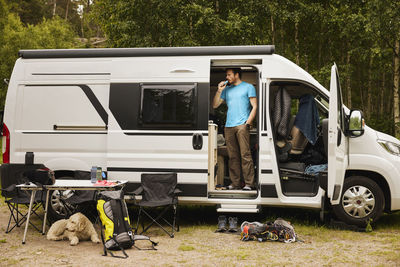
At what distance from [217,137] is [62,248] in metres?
3.03

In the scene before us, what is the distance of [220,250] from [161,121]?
2.05 metres

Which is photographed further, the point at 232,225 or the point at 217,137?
the point at 217,137

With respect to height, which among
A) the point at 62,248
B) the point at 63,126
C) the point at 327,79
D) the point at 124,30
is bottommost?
the point at 62,248

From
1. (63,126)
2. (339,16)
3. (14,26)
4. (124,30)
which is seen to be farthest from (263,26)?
(14,26)

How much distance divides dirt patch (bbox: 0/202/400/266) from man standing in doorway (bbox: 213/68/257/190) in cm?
102

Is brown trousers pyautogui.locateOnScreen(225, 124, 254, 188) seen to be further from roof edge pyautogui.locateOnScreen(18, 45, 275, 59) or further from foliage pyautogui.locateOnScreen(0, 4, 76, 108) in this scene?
foliage pyautogui.locateOnScreen(0, 4, 76, 108)

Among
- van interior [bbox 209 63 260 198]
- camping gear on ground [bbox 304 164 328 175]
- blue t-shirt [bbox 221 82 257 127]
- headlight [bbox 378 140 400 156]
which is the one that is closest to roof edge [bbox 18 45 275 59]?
van interior [bbox 209 63 260 198]

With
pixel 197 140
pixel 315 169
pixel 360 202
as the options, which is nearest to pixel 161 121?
pixel 197 140

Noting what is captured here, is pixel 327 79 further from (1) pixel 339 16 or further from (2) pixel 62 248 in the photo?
(2) pixel 62 248

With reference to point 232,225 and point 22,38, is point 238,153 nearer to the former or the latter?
point 232,225

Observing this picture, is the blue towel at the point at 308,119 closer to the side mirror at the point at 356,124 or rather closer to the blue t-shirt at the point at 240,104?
the side mirror at the point at 356,124

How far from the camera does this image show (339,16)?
16.4 m

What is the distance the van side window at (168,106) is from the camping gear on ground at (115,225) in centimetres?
134

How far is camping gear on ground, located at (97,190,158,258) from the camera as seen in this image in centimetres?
538
